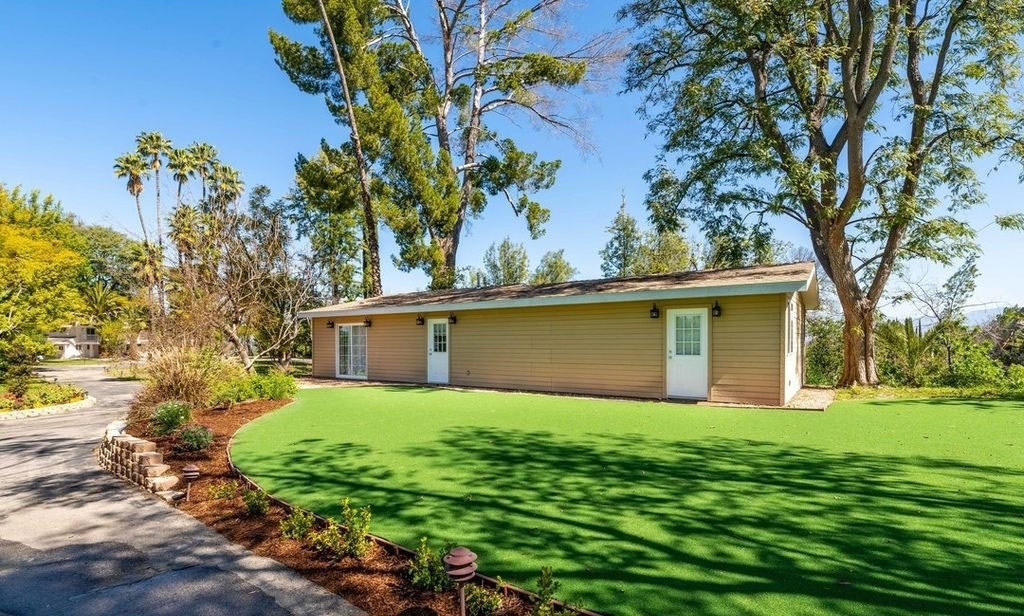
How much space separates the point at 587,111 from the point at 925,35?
1122cm

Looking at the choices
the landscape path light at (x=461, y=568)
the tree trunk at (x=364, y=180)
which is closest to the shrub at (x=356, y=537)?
the landscape path light at (x=461, y=568)

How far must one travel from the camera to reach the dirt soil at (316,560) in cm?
260

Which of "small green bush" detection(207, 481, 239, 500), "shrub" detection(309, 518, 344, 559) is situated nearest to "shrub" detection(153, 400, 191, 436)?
"small green bush" detection(207, 481, 239, 500)

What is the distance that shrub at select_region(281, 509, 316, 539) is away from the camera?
3.44m

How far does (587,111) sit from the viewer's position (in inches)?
824

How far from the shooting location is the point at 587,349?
37.7 ft

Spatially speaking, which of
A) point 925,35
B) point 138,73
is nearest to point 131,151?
point 138,73

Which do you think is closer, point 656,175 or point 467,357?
point 467,357

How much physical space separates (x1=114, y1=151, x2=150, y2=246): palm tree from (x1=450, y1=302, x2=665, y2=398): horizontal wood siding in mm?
23483

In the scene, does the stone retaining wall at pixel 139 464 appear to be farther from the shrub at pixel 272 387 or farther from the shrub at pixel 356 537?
the shrub at pixel 272 387

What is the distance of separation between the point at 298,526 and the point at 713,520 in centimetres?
286

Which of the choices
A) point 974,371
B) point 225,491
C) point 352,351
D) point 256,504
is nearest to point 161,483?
point 225,491

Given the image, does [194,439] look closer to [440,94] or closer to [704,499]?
[704,499]

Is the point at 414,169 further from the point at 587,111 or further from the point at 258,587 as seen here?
the point at 258,587
